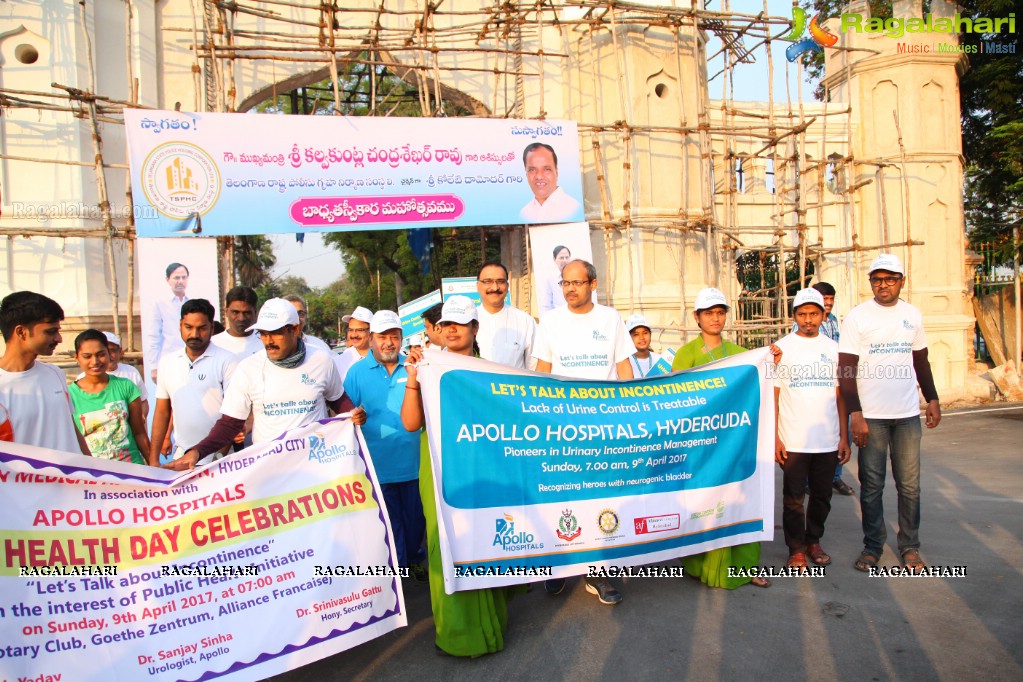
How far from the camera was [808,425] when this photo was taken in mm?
4535

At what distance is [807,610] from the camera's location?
3.96 meters

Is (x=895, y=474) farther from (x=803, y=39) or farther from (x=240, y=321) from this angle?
(x=803, y=39)

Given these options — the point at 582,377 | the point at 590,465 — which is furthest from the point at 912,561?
the point at 582,377

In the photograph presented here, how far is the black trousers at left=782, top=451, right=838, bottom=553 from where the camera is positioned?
4574 mm

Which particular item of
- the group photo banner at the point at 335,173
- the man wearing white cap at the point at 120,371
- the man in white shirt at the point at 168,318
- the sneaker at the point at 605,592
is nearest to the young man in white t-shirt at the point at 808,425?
the sneaker at the point at 605,592

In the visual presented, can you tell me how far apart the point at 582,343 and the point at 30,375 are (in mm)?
2881

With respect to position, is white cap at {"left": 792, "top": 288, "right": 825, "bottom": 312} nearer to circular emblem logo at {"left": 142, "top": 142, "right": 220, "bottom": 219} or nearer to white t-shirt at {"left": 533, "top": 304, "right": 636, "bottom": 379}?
white t-shirt at {"left": 533, "top": 304, "right": 636, "bottom": 379}

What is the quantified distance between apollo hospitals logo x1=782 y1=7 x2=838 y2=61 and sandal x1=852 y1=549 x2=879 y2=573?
8816 mm

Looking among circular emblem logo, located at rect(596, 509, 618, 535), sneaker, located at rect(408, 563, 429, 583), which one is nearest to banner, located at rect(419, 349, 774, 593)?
circular emblem logo, located at rect(596, 509, 618, 535)

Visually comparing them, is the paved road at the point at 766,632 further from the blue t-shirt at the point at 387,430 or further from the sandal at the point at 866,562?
the blue t-shirt at the point at 387,430

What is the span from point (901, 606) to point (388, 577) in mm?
2821

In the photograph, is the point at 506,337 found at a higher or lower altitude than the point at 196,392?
higher

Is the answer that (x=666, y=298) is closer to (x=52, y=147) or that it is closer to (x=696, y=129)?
(x=696, y=129)

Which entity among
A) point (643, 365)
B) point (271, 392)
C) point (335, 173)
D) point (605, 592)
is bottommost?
point (605, 592)
